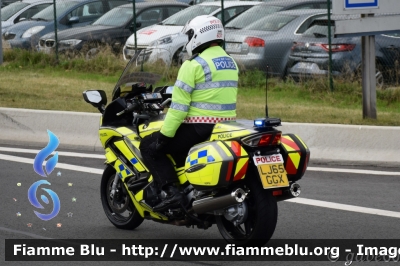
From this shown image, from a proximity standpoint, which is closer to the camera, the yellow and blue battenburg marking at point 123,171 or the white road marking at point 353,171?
the yellow and blue battenburg marking at point 123,171

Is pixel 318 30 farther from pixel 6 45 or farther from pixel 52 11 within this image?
pixel 52 11

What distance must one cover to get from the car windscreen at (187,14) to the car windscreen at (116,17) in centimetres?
112

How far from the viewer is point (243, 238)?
278 inches

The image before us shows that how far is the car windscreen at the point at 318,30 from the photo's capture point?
1695 centimetres

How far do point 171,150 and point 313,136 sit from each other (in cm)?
500

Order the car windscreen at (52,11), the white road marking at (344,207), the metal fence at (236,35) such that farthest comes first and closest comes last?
the car windscreen at (52,11)
the metal fence at (236,35)
the white road marking at (344,207)

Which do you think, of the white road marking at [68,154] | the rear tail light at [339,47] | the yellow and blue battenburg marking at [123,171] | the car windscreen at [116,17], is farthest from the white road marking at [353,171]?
the car windscreen at [116,17]

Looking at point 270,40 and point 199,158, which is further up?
point 199,158

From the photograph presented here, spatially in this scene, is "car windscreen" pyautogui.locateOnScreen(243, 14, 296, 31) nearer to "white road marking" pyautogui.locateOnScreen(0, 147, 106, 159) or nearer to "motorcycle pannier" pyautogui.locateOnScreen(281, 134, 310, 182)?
"white road marking" pyautogui.locateOnScreen(0, 147, 106, 159)

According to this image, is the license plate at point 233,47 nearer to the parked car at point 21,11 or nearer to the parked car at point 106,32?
the parked car at point 106,32

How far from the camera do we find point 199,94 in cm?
721

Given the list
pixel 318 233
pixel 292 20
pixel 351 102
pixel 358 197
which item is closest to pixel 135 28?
pixel 292 20

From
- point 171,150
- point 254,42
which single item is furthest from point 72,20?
point 171,150

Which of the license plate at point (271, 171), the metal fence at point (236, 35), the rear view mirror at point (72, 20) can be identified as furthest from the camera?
the rear view mirror at point (72, 20)
